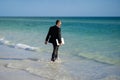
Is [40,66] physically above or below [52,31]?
below

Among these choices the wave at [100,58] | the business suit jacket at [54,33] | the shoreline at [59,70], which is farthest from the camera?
the wave at [100,58]

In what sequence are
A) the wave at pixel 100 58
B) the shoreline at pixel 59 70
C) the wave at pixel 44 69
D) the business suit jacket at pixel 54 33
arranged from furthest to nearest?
the wave at pixel 100 58 → the business suit jacket at pixel 54 33 → the wave at pixel 44 69 → the shoreline at pixel 59 70

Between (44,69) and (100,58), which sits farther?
(100,58)

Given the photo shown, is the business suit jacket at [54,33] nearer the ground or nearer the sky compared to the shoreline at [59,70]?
nearer the sky

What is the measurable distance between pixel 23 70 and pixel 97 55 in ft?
14.9

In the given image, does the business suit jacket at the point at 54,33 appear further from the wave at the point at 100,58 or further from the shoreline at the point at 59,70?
the wave at the point at 100,58

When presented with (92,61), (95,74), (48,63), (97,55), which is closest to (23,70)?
(48,63)

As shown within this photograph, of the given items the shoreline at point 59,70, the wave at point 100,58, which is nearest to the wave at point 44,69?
the shoreline at point 59,70

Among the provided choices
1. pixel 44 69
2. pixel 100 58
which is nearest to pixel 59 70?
pixel 44 69

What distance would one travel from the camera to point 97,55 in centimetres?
1209

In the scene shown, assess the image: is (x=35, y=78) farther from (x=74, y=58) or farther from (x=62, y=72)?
(x=74, y=58)

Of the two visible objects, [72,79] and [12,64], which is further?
[12,64]

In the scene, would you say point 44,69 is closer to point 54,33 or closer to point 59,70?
point 59,70

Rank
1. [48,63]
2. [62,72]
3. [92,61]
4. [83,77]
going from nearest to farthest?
[83,77] → [62,72] → [48,63] → [92,61]
